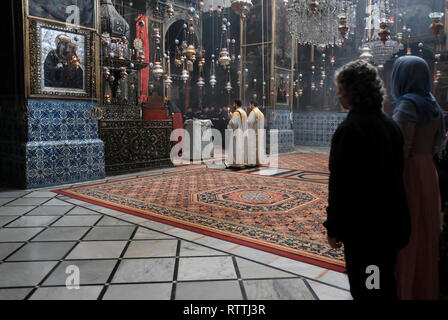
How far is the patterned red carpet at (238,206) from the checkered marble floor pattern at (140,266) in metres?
0.25

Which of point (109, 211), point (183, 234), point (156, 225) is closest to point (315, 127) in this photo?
point (109, 211)

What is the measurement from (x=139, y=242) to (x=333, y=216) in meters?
2.08

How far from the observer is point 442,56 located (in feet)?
35.0

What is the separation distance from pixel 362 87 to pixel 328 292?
4.32ft

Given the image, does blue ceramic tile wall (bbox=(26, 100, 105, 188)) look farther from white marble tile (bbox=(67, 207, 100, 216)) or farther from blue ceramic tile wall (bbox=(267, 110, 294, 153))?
blue ceramic tile wall (bbox=(267, 110, 294, 153))

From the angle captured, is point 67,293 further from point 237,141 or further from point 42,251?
point 237,141

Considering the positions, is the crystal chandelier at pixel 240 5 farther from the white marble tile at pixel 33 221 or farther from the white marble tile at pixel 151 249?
the white marble tile at pixel 33 221

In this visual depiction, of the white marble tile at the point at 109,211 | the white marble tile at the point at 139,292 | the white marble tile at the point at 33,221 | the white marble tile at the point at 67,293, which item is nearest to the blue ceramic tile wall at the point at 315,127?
the white marble tile at the point at 109,211

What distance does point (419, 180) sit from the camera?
1.81 metres

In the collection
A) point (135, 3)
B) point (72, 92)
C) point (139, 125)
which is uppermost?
point (135, 3)

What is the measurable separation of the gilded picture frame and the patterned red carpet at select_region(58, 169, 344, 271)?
1.63 m
